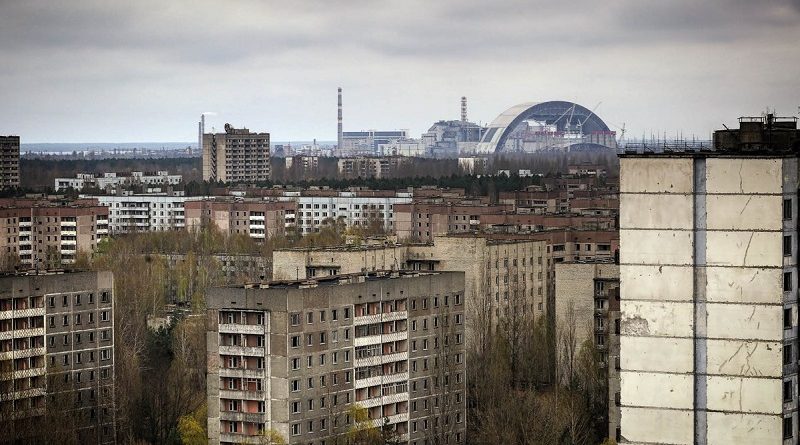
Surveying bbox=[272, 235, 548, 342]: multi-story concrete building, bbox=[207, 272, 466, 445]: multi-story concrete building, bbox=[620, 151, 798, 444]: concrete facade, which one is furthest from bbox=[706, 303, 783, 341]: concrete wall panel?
bbox=[272, 235, 548, 342]: multi-story concrete building

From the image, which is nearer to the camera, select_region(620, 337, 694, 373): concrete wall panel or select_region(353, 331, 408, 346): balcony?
select_region(620, 337, 694, 373): concrete wall panel

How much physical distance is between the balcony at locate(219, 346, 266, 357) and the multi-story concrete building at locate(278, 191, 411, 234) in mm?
36304

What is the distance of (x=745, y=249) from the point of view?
14531 millimetres

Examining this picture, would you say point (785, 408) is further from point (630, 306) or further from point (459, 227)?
point (459, 227)

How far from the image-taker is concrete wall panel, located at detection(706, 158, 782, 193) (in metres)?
14.5

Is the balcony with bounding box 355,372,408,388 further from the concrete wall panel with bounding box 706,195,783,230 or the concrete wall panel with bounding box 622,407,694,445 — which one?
the concrete wall panel with bounding box 706,195,783,230

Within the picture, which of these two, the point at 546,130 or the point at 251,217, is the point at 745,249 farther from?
the point at 546,130

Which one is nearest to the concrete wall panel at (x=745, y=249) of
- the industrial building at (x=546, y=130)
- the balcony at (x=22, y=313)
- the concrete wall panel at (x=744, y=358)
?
the concrete wall panel at (x=744, y=358)

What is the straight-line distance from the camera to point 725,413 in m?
14.5

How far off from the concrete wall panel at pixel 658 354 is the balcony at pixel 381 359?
798 centimetres

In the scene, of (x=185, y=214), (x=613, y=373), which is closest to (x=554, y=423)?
(x=613, y=373)

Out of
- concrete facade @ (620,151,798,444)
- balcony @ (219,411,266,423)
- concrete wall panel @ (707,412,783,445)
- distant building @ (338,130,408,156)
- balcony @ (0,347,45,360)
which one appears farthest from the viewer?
distant building @ (338,130,408,156)

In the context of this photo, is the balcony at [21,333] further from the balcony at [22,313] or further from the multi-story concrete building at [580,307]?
the multi-story concrete building at [580,307]

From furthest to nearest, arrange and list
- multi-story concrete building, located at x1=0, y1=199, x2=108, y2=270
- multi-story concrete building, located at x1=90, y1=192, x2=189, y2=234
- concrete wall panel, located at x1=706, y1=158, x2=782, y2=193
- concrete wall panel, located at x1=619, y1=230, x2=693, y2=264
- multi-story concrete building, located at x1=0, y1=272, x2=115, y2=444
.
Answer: multi-story concrete building, located at x1=90, y1=192, x2=189, y2=234 → multi-story concrete building, located at x1=0, y1=199, x2=108, y2=270 → multi-story concrete building, located at x1=0, y1=272, x2=115, y2=444 → concrete wall panel, located at x1=619, y1=230, x2=693, y2=264 → concrete wall panel, located at x1=706, y1=158, x2=782, y2=193
